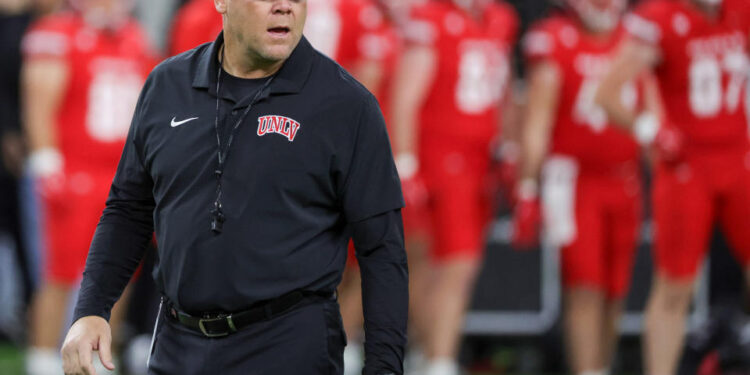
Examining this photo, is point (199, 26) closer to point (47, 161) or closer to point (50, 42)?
point (50, 42)

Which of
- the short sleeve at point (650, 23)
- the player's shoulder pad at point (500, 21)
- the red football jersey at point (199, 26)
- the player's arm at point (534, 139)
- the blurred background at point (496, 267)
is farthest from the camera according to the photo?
the blurred background at point (496, 267)

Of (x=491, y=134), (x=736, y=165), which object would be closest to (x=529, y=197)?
(x=491, y=134)

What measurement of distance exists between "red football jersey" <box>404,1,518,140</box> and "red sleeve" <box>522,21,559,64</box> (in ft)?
0.76

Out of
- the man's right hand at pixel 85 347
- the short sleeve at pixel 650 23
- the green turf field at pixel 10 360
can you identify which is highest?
the short sleeve at pixel 650 23

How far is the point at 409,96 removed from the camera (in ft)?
22.9

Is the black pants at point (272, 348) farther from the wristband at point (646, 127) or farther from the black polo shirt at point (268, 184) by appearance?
the wristband at point (646, 127)

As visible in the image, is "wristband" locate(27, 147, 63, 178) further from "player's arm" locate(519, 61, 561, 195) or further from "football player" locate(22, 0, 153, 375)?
"player's arm" locate(519, 61, 561, 195)

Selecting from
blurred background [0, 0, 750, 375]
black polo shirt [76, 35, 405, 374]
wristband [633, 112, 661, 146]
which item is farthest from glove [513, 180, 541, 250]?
black polo shirt [76, 35, 405, 374]

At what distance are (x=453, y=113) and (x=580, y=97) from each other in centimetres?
73

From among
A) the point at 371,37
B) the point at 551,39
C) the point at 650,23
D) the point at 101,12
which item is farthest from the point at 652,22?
the point at 101,12

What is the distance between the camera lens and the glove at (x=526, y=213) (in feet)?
23.0

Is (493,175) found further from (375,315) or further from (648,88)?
(375,315)

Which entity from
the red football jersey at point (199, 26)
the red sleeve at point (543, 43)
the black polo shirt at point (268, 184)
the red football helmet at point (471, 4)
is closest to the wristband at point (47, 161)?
the red football jersey at point (199, 26)

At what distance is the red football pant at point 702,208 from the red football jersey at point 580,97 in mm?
1127
